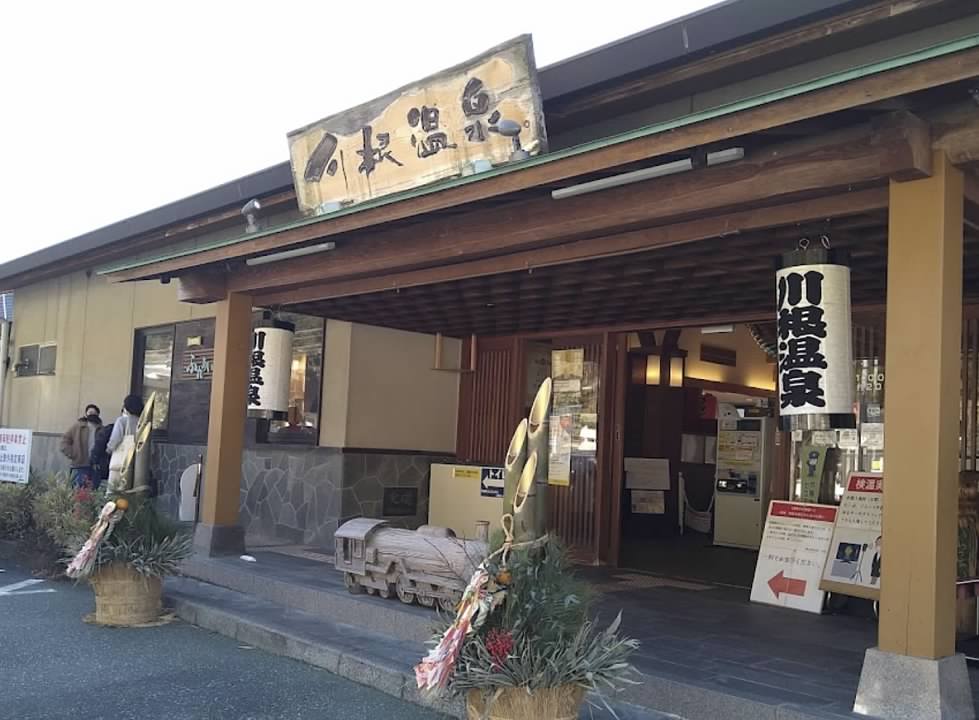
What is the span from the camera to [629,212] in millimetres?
5820

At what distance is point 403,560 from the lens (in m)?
7.16

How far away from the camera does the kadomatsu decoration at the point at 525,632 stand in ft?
13.4

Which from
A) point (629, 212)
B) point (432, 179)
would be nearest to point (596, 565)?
point (432, 179)

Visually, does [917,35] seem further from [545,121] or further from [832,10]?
[545,121]

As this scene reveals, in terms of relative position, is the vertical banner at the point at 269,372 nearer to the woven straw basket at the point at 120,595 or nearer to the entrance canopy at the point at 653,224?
the entrance canopy at the point at 653,224

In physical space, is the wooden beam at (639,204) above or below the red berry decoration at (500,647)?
above

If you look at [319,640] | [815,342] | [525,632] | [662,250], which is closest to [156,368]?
[319,640]

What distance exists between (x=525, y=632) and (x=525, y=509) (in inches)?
22.5

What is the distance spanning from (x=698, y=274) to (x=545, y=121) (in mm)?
1780

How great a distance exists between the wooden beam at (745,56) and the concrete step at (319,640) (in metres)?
4.31

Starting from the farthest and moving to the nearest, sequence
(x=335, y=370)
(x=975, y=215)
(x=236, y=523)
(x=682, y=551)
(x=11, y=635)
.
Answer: (x=682, y=551) → (x=335, y=370) → (x=236, y=523) → (x=11, y=635) → (x=975, y=215)

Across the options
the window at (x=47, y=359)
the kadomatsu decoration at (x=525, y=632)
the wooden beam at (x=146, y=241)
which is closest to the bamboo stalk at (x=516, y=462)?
the kadomatsu decoration at (x=525, y=632)

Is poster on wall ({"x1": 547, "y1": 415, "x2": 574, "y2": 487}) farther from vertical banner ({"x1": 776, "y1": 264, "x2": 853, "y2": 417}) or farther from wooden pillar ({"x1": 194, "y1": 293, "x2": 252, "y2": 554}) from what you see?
vertical banner ({"x1": 776, "y1": 264, "x2": 853, "y2": 417})

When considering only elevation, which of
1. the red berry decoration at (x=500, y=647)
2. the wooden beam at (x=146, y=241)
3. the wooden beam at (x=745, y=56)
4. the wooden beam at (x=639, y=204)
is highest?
the wooden beam at (x=745, y=56)
